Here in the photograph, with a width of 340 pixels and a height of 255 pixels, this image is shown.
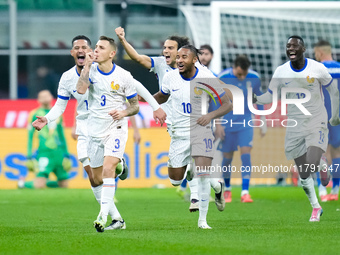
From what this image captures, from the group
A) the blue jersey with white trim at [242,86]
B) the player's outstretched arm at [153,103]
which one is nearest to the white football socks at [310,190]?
the player's outstretched arm at [153,103]

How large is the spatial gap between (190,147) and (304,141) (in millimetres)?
1636

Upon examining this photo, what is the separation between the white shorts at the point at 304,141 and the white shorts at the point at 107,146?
2481 mm

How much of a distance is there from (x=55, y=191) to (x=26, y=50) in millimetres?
13176

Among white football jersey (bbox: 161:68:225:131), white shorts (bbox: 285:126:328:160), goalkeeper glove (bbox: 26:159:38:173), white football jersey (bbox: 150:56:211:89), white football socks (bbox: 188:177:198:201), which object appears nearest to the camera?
white football jersey (bbox: 161:68:225:131)

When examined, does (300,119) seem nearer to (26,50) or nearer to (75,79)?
(75,79)

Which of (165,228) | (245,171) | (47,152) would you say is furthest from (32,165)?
(165,228)

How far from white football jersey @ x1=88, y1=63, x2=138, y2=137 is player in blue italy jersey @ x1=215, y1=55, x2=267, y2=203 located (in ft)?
16.3

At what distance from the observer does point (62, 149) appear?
18.2 m

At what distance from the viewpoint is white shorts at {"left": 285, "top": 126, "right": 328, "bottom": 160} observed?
11211 millimetres

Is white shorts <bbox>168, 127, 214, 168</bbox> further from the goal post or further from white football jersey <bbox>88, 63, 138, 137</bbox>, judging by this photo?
the goal post

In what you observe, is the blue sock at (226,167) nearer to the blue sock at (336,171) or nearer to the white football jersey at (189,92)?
the blue sock at (336,171)

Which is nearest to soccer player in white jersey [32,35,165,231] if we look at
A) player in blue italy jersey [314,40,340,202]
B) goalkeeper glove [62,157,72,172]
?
player in blue italy jersey [314,40,340,202]

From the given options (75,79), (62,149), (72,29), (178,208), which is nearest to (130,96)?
(75,79)

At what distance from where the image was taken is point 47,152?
18.5 meters
